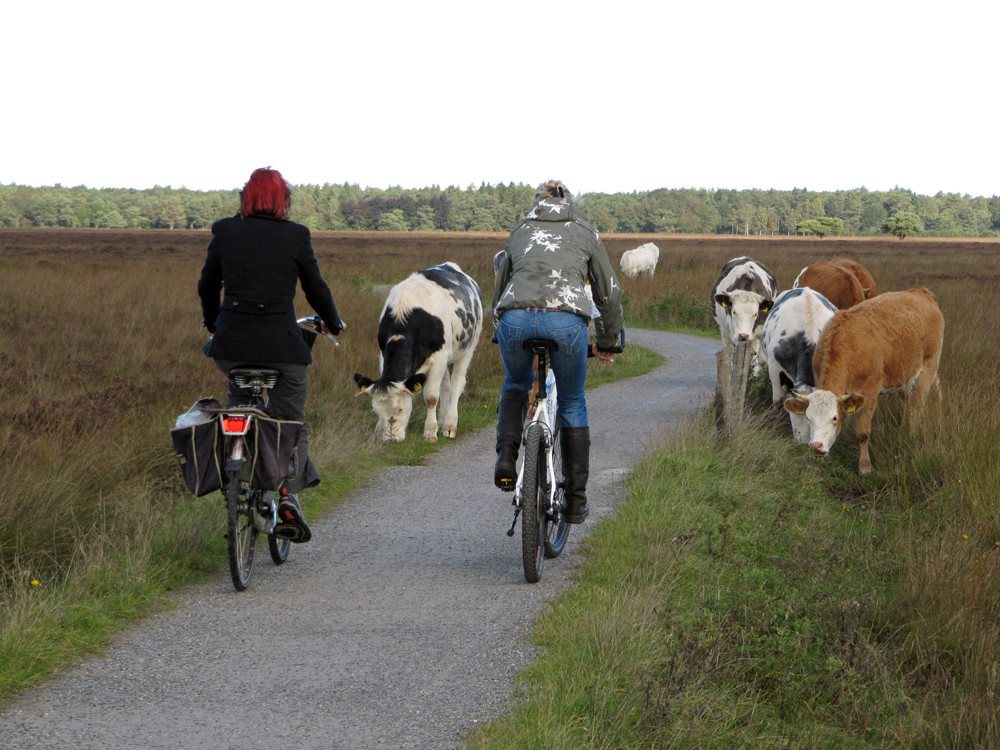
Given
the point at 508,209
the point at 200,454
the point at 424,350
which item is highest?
the point at 508,209

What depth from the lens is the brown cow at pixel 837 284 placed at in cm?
1410

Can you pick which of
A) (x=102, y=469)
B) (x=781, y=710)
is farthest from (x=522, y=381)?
(x=102, y=469)

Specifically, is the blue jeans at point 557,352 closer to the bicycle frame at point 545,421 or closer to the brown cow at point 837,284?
the bicycle frame at point 545,421

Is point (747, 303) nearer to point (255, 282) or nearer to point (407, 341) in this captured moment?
point (407, 341)

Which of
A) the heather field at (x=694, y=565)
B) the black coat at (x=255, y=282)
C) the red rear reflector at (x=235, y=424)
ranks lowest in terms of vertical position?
the heather field at (x=694, y=565)

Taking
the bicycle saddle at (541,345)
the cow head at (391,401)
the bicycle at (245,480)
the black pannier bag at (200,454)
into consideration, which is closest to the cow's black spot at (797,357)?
the cow head at (391,401)

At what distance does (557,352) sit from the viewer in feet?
17.1

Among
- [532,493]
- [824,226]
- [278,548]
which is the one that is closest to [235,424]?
[278,548]

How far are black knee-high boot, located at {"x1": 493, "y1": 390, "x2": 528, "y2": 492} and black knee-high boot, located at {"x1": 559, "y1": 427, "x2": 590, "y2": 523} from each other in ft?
0.98

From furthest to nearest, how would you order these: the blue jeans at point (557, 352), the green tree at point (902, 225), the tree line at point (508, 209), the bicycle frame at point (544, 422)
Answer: the tree line at point (508, 209)
the green tree at point (902, 225)
the bicycle frame at point (544, 422)
the blue jeans at point (557, 352)

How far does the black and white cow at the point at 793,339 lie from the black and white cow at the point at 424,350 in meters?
3.39

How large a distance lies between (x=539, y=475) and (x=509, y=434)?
0.28 meters

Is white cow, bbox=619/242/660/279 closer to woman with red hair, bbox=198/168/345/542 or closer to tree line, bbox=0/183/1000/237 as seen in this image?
woman with red hair, bbox=198/168/345/542

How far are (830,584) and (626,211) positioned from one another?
160 m
